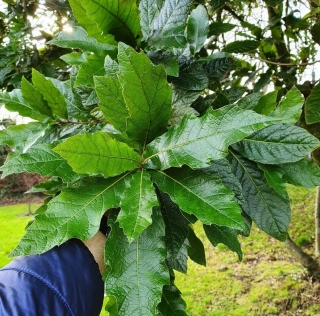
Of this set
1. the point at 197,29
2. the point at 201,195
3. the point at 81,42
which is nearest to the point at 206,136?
the point at 201,195

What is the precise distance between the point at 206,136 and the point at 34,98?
46cm

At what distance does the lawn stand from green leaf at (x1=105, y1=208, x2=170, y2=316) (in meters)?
3.27

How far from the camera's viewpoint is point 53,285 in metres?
0.81

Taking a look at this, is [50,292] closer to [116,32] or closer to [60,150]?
[60,150]

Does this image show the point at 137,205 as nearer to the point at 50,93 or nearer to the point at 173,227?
the point at 173,227

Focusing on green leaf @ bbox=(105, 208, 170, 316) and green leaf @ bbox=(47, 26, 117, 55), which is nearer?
green leaf @ bbox=(105, 208, 170, 316)

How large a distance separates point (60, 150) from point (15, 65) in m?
1.81

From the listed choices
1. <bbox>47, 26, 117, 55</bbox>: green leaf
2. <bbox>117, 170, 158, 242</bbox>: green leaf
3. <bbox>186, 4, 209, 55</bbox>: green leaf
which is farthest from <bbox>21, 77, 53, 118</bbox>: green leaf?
<bbox>186, 4, 209, 55</bbox>: green leaf

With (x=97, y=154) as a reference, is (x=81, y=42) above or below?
above

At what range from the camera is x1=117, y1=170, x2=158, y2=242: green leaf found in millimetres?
613

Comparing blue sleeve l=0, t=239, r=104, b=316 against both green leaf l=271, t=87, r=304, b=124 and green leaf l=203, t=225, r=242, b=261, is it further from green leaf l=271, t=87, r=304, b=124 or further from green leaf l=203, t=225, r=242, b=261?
green leaf l=271, t=87, r=304, b=124

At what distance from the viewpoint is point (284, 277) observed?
12.9ft

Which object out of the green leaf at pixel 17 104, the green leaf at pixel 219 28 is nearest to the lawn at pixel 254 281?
the green leaf at pixel 219 28

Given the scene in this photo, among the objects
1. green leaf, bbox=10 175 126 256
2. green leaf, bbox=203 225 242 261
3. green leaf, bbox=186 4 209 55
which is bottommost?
green leaf, bbox=203 225 242 261
